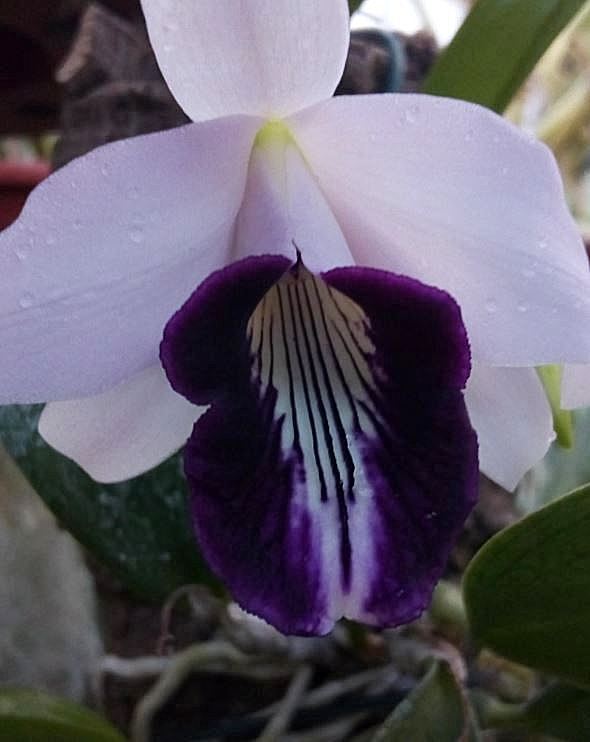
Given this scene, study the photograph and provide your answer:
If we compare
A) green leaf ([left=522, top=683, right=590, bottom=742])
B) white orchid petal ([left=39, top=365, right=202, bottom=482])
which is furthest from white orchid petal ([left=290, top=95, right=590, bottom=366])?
green leaf ([left=522, top=683, right=590, bottom=742])

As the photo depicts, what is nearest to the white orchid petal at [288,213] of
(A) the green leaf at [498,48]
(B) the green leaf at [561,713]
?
(A) the green leaf at [498,48]

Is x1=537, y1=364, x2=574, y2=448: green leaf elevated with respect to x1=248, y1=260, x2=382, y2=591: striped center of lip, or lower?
elevated

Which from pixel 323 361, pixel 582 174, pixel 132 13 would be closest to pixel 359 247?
pixel 323 361

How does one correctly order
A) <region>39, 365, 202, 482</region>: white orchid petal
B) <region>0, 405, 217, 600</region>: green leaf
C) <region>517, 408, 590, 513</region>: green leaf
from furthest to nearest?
<region>517, 408, 590, 513</region>: green leaf < <region>0, 405, 217, 600</region>: green leaf < <region>39, 365, 202, 482</region>: white orchid petal

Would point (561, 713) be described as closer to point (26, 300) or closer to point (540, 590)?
point (540, 590)

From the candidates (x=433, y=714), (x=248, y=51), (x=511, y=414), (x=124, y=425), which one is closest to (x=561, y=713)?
(x=433, y=714)

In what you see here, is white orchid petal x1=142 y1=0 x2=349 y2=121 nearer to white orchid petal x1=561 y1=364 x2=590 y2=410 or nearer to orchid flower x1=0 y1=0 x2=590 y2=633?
orchid flower x1=0 y1=0 x2=590 y2=633

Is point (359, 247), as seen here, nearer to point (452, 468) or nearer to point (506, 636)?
point (452, 468)
